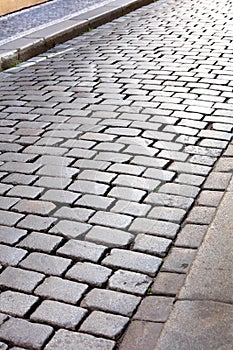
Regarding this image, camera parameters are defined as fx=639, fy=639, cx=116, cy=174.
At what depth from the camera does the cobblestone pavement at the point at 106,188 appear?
282 centimetres

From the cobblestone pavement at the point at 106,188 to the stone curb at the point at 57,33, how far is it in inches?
13.4

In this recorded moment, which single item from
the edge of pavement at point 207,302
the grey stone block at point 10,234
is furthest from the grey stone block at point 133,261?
the grey stone block at point 10,234

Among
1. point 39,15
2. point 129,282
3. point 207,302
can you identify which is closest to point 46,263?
point 129,282

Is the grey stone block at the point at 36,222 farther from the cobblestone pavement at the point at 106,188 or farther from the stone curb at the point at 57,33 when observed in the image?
the stone curb at the point at 57,33

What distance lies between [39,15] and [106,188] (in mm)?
6379

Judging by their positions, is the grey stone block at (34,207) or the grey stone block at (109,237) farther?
the grey stone block at (34,207)

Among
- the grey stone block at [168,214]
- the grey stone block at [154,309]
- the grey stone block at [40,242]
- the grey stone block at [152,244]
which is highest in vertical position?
the grey stone block at [40,242]

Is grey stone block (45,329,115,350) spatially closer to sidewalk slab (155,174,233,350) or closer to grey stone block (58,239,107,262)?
sidewalk slab (155,174,233,350)

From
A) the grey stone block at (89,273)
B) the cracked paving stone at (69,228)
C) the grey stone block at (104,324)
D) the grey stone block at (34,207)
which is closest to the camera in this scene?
the grey stone block at (104,324)

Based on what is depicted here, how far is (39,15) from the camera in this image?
31.9 ft

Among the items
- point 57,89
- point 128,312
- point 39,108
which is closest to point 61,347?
point 128,312

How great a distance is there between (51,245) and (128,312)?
73 centimetres

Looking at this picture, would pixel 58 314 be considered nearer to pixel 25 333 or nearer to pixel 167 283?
pixel 25 333

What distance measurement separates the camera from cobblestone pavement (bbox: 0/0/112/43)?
8719 mm
